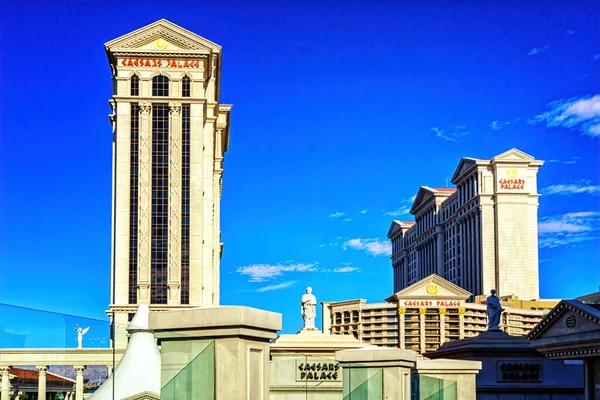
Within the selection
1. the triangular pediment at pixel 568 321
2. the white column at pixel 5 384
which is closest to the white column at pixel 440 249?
the triangular pediment at pixel 568 321

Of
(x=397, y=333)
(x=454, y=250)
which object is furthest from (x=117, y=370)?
(x=454, y=250)

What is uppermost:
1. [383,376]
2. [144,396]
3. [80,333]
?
[80,333]

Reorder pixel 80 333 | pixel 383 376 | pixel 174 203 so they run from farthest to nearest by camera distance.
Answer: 1. pixel 174 203
2. pixel 383 376
3. pixel 80 333

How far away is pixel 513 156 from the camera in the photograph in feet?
473

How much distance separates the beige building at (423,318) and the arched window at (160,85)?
129 feet

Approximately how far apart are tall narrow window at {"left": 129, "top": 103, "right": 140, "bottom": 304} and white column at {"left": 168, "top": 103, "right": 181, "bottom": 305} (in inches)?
135

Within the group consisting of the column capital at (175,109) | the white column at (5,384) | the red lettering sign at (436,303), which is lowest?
the white column at (5,384)

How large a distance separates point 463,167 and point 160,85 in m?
66.3

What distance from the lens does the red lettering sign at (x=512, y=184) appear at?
144 m

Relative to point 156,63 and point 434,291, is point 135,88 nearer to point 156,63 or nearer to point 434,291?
point 156,63

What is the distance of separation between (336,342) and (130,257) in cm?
6675

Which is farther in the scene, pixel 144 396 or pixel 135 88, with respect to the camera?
pixel 135 88

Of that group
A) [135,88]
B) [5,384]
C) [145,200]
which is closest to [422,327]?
[145,200]

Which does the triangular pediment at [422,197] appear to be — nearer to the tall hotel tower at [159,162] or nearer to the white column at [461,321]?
the white column at [461,321]
